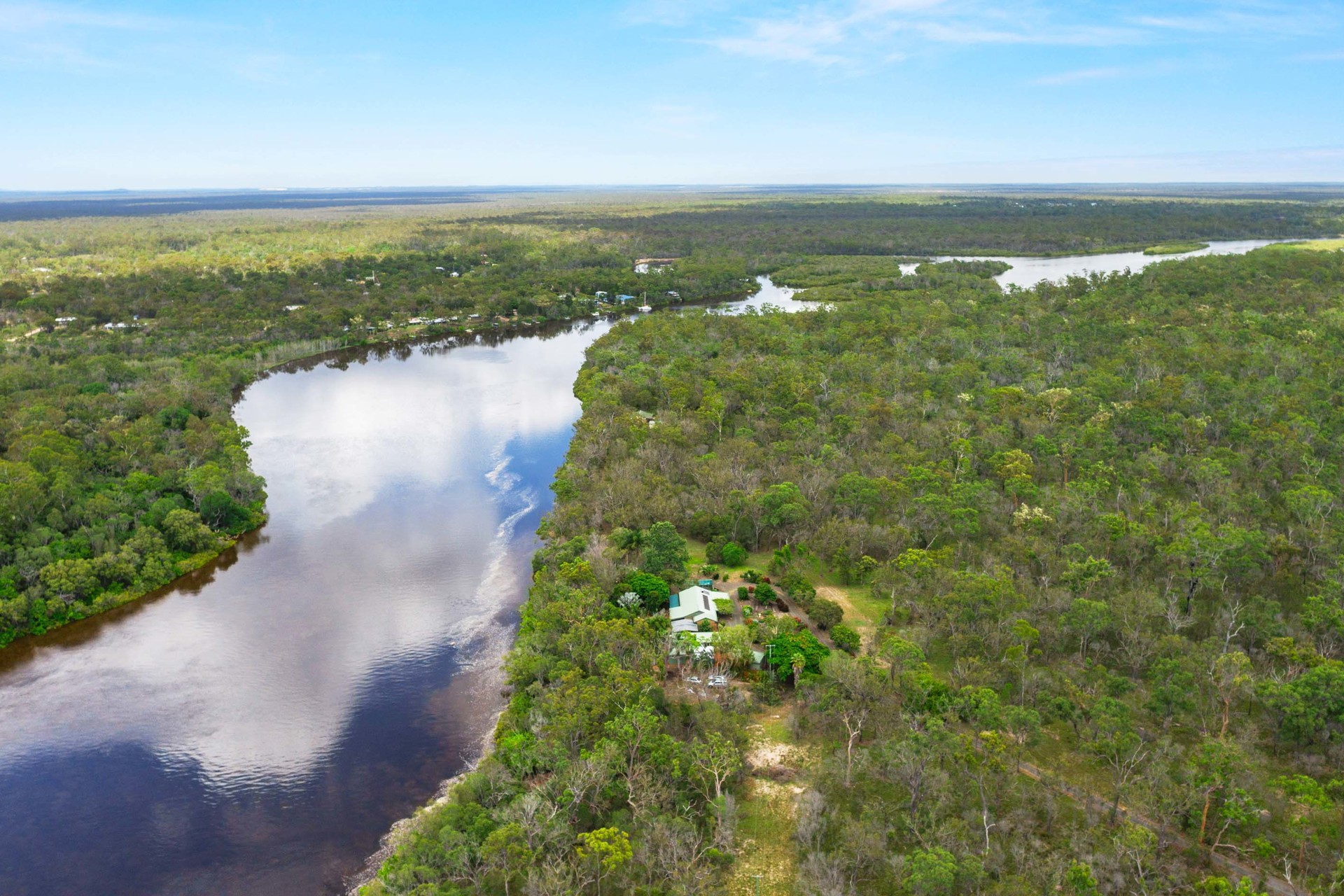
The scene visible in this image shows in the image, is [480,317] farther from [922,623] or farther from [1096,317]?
[922,623]

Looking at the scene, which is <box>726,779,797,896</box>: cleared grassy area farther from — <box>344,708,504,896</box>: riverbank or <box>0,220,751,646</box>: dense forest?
<box>0,220,751,646</box>: dense forest

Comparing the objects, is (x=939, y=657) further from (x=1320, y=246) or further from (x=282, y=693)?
(x=1320, y=246)

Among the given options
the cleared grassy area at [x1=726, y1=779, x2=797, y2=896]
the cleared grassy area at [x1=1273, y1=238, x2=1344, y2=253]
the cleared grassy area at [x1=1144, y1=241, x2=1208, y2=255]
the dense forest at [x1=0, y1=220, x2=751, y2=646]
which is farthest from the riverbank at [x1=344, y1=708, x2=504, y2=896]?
the cleared grassy area at [x1=1144, y1=241, x2=1208, y2=255]

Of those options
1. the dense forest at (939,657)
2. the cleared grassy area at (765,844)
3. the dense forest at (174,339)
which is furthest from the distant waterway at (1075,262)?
the cleared grassy area at (765,844)

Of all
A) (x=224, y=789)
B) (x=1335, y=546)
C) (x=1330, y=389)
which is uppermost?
(x=1330, y=389)

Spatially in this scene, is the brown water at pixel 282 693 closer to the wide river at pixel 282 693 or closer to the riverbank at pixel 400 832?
the wide river at pixel 282 693

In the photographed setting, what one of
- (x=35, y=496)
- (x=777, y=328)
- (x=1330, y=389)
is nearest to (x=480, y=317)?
(x=777, y=328)

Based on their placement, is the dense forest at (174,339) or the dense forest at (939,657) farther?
the dense forest at (174,339)
